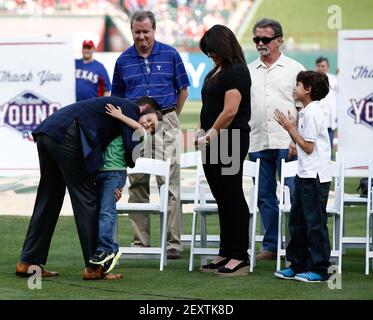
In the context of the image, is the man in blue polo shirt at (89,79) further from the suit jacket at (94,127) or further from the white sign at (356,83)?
the suit jacket at (94,127)

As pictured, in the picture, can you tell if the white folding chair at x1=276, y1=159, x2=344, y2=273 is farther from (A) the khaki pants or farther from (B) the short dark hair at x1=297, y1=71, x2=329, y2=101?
(A) the khaki pants

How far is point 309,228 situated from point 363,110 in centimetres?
460

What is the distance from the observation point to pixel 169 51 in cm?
1016

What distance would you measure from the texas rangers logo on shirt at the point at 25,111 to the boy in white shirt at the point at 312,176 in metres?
7.30

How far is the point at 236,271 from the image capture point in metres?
8.75

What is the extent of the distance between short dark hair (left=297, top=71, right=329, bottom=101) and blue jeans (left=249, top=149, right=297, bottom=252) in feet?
5.18

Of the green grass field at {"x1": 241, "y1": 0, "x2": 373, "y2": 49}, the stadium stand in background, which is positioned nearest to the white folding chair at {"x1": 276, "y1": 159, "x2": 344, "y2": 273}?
the stadium stand in background

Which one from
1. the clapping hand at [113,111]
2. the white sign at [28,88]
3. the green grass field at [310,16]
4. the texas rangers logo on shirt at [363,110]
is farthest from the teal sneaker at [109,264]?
the green grass field at [310,16]

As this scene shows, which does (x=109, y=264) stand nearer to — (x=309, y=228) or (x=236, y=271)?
(x=236, y=271)

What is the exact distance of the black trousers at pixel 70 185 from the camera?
8.33m

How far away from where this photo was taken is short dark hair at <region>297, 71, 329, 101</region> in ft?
27.1

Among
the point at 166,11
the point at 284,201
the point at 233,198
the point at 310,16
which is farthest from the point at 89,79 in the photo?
the point at 310,16

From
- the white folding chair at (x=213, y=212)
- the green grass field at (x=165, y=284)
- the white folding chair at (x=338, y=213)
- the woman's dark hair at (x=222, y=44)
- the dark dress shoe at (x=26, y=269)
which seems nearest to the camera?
the green grass field at (x=165, y=284)
